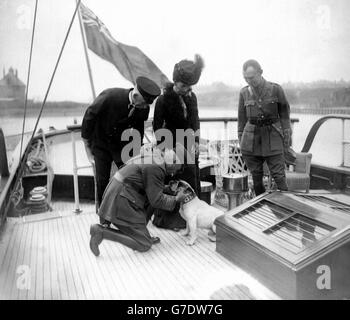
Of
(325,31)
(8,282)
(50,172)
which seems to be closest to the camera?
(8,282)

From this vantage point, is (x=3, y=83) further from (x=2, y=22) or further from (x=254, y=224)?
(x=254, y=224)

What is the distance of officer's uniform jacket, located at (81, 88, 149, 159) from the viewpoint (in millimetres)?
2871

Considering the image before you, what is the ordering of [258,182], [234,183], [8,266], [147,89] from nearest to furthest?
[8,266], [147,89], [258,182], [234,183]

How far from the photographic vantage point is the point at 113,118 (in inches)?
114

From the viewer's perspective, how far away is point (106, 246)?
275 cm

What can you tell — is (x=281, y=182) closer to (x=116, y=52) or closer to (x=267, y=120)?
(x=267, y=120)

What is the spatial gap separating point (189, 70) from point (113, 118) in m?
0.72

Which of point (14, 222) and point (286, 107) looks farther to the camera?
point (14, 222)

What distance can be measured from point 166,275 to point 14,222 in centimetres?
166

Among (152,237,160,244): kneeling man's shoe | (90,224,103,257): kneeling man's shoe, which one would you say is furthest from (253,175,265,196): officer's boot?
(90,224,103,257): kneeling man's shoe

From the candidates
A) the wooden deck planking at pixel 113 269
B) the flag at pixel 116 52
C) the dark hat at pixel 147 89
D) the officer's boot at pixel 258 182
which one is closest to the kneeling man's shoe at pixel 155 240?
the wooden deck planking at pixel 113 269

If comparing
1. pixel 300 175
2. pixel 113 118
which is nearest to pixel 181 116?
pixel 113 118

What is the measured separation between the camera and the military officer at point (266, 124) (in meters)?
2.91
